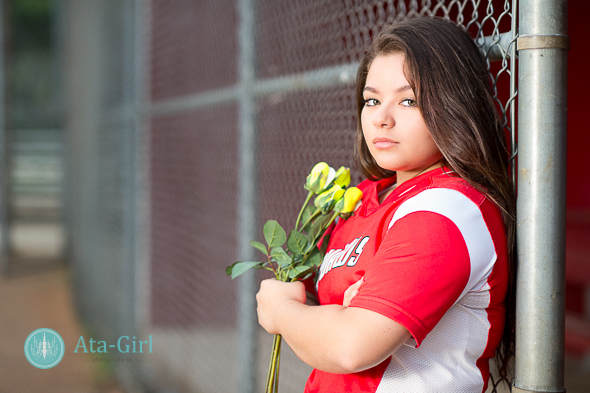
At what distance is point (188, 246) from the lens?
4051 millimetres

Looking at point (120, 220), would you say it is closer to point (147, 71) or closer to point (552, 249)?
point (147, 71)

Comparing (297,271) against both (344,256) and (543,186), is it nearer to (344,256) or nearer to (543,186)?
(344,256)

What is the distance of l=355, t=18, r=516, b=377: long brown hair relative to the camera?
101 centimetres

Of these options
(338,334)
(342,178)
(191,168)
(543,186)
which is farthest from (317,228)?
(191,168)

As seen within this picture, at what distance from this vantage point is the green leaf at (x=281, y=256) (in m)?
1.21

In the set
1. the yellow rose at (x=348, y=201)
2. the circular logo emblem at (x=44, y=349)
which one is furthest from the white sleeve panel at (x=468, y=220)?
the circular logo emblem at (x=44, y=349)

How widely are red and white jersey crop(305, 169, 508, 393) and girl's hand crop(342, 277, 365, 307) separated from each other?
23 millimetres

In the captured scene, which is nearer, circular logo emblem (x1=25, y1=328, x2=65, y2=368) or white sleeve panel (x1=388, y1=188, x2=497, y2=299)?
white sleeve panel (x1=388, y1=188, x2=497, y2=299)

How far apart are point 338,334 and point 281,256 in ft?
1.01

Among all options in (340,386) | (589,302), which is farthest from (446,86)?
(589,302)

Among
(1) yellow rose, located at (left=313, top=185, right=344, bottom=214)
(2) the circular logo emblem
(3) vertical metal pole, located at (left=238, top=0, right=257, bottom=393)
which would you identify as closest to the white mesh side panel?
(1) yellow rose, located at (left=313, top=185, right=344, bottom=214)

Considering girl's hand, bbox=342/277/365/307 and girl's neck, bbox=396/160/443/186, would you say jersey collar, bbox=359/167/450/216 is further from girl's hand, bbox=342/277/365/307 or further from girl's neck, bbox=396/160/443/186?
girl's hand, bbox=342/277/365/307

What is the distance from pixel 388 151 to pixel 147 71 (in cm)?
342

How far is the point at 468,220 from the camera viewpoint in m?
0.93
